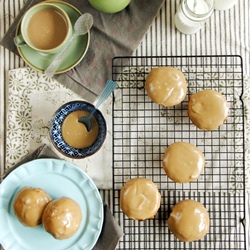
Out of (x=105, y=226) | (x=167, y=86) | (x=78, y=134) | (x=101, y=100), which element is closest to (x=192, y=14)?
(x=167, y=86)

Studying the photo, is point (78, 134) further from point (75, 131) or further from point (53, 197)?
point (53, 197)

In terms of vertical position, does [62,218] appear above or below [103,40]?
below

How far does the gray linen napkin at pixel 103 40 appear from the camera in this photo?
1171 mm

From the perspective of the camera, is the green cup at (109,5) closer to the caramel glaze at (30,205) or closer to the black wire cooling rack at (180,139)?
the black wire cooling rack at (180,139)

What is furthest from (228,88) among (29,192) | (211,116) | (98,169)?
(29,192)

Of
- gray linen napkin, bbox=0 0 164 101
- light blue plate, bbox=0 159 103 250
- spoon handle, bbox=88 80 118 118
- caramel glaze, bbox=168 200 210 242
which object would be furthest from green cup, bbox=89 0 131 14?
caramel glaze, bbox=168 200 210 242

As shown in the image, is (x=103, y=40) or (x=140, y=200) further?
(x=103, y=40)

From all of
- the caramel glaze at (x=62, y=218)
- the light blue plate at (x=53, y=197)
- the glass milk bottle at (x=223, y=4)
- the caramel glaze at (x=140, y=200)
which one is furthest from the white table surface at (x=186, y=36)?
the caramel glaze at (x=140, y=200)

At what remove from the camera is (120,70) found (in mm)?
1146

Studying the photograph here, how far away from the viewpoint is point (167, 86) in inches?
40.9

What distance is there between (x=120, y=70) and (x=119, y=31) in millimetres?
116

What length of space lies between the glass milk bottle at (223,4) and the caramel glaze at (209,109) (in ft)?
0.91

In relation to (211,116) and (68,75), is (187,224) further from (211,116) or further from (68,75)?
(68,75)

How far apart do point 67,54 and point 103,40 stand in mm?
112
